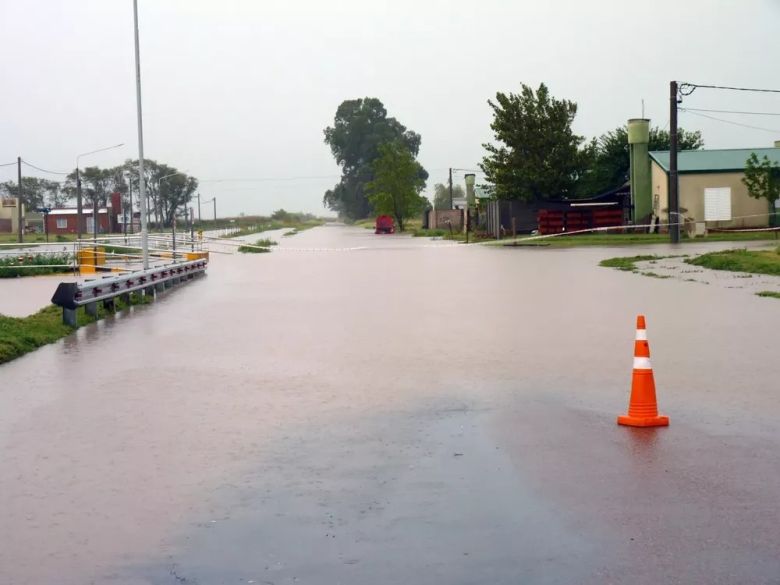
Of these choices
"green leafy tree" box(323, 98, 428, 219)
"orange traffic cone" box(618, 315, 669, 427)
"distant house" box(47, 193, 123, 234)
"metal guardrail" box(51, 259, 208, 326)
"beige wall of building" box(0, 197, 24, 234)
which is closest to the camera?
"orange traffic cone" box(618, 315, 669, 427)

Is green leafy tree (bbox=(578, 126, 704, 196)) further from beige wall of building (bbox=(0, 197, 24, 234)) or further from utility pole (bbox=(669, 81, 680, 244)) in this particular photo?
beige wall of building (bbox=(0, 197, 24, 234))

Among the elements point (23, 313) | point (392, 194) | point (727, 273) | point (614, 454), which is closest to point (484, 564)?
point (614, 454)

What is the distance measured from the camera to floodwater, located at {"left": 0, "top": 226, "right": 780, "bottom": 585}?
545cm

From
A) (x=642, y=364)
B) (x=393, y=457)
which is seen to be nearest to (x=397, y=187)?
(x=642, y=364)

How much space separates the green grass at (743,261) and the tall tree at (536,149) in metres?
33.8

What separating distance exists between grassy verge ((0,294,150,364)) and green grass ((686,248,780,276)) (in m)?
14.7

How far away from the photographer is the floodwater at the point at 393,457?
545cm

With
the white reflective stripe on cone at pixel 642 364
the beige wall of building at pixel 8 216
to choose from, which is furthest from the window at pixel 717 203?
the beige wall of building at pixel 8 216

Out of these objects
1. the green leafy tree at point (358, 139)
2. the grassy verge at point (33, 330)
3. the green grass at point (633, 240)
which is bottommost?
the grassy verge at point (33, 330)

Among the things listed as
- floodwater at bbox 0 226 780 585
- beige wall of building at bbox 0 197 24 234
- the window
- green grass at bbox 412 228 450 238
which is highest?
beige wall of building at bbox 0 197 24 234

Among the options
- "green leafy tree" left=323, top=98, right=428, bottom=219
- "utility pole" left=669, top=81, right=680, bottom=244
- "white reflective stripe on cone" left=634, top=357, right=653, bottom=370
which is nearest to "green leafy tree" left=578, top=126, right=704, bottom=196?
"utility pole" left=669, top=81, right=680, bottom=244

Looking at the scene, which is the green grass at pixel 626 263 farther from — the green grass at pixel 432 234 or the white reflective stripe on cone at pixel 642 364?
the green grass at pixel 432 234

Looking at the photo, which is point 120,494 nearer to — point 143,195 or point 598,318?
point 598,318

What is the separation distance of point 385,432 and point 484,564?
10.9 ft
